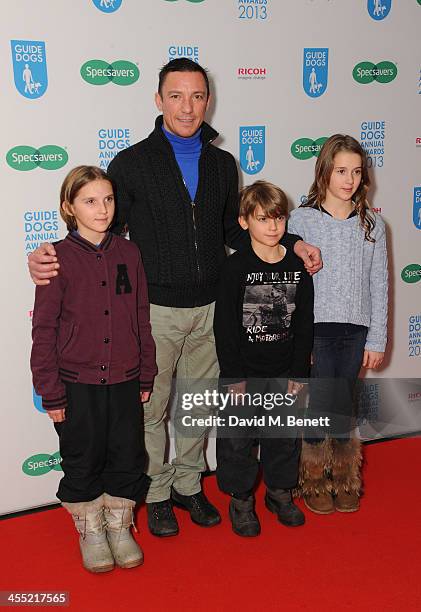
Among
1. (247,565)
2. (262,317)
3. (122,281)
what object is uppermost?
(122,281)

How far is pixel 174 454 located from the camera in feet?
11.7

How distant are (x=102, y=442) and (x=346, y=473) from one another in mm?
1170

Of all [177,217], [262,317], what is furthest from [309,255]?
[177,217]

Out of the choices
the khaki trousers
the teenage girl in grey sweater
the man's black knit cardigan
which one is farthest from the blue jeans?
the man's black knit cardigan

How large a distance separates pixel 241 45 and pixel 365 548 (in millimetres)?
2301

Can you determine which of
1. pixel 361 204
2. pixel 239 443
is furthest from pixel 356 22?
pixel 239 443

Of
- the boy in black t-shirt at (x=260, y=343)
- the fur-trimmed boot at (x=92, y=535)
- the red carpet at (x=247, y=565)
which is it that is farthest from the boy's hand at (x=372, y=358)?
the fur-trimmed boot at (x=92, y=535)

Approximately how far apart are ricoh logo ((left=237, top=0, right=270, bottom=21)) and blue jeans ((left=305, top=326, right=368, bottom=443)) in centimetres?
151

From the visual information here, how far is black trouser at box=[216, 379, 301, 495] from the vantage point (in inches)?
116

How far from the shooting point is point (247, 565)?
2.83 metres

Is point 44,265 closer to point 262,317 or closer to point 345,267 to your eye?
point 262,317

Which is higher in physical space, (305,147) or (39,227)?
(305,147)

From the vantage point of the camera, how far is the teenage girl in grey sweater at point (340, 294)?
2.92 m

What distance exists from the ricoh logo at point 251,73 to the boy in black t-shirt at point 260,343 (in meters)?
0.76
